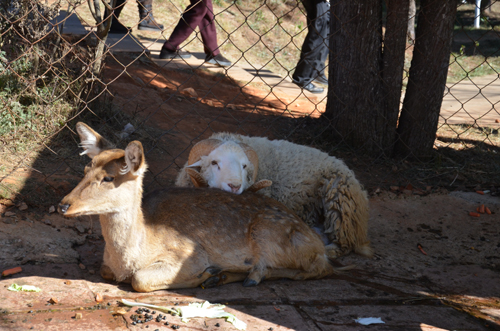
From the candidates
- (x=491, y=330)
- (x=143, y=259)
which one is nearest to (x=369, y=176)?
(x=491, y=330)

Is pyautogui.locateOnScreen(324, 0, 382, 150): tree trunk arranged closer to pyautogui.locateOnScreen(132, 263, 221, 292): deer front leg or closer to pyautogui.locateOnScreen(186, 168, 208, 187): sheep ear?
pyautogui.locateOnScreen(186, 168, 208, 187): sheep ear

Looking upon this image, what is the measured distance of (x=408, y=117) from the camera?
629 cm

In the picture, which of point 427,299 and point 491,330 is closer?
point 491,330

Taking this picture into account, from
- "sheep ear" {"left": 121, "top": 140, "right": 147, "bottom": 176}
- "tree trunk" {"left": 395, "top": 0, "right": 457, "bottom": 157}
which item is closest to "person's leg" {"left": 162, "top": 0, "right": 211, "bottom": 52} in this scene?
"tree trunk" {"left": 395, "top": 0, "right": 457, "bottom": 157}

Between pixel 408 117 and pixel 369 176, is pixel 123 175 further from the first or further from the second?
pixel 408 117

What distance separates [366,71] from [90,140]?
149 inches

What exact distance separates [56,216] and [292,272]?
7.13 ft

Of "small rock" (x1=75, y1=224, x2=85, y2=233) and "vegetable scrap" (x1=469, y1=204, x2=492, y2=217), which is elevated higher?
"vegetable scrap" (x1=469, y1=204, x2=492, y2=217)

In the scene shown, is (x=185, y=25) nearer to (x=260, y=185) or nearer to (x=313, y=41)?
(x=313, y=41)

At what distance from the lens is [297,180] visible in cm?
498

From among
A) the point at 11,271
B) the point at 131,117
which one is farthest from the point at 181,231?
the point at 131,117

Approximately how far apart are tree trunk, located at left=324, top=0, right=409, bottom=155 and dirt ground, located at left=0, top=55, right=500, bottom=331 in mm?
873

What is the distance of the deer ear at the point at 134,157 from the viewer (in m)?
3.19

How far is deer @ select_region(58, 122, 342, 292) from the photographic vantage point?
3289 millimetres
